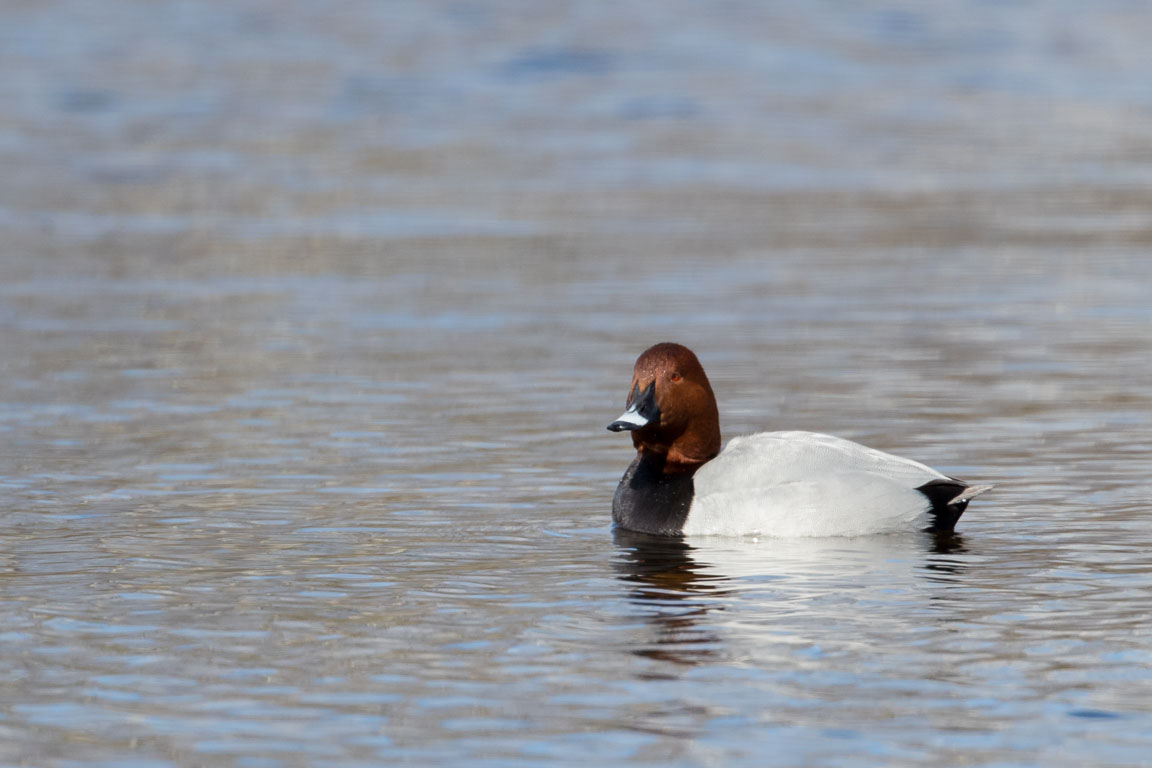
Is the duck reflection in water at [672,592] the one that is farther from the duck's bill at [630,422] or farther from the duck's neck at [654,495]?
the duck's bill at [630,422]

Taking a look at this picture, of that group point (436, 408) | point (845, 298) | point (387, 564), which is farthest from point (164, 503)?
point (845, 298)

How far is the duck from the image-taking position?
805cm

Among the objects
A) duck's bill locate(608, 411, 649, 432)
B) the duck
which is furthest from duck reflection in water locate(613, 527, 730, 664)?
duck's bill locate(608, 411, 649, 432)

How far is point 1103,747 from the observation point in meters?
5.35

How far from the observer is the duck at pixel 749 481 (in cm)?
805

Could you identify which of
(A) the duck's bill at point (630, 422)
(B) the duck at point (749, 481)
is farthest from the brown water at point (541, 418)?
(A) the duck's bill at point (630, 422)

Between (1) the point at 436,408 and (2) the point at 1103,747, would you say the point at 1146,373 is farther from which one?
(2) the point at 1103,747

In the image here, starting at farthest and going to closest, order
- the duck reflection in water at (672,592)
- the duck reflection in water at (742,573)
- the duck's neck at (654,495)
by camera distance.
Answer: the duck's neck at (654,495)
the duck reflection in water at (742,573)
the duck reflection in water at (672,592)

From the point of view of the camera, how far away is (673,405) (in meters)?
8.58

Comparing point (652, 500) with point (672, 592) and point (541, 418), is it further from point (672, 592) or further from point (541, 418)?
point (541, 418)

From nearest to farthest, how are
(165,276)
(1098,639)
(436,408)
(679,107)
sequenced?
(1098,639) → (436,408) → (165,276) → (679,107)

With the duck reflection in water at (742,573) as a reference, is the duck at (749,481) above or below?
above

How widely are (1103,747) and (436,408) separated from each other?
6.04 metres

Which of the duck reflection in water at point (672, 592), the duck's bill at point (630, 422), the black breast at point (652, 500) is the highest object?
the duck's bill at point (630, 422)
